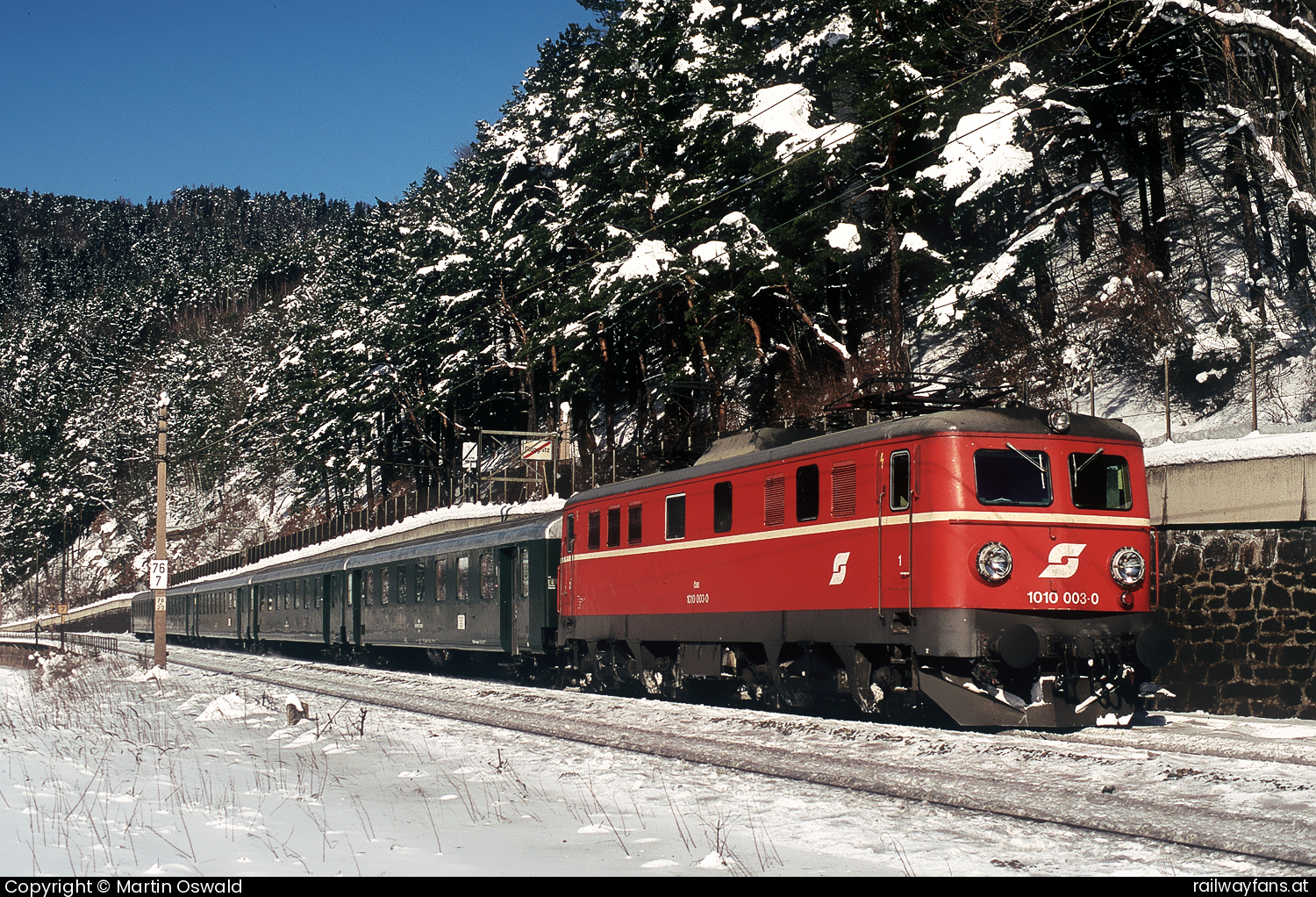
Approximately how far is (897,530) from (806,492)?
1.83 metres

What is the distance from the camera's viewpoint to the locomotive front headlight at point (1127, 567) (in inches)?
579

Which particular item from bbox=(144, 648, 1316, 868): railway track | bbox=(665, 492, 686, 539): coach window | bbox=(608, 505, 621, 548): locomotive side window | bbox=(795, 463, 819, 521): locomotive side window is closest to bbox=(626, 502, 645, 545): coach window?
bbox=(608, 505, 621, 548): locomotive side window

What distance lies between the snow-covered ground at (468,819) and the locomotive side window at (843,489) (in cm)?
415

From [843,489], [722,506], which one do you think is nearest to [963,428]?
[843,489]

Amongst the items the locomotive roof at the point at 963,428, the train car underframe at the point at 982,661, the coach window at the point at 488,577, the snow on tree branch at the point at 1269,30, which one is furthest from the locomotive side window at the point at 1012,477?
the coach window at the point at 488,577

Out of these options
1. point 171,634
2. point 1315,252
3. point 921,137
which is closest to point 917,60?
point 921,137

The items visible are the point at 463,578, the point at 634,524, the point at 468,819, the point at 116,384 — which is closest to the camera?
the point at 468,819

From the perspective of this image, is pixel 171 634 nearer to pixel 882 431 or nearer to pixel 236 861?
pixel 882 431

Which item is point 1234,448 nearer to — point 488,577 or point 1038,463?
point 1038,463

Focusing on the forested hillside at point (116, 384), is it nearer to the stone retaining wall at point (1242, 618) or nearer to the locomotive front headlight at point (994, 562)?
the stone retaining wall at point (1242, 618)

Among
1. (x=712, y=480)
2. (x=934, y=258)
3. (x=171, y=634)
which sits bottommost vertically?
(x=171, y=634)

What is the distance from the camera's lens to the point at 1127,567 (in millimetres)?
14773

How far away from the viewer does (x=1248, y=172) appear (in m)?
29.9

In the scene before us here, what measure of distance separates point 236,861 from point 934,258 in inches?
1021
